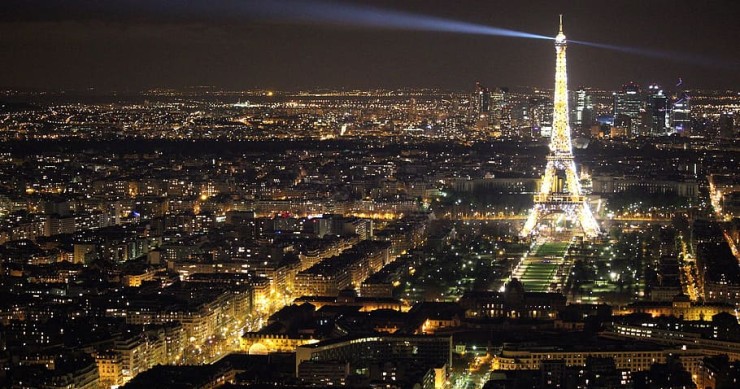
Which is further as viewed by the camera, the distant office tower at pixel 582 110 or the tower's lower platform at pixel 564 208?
the distant office tower at pixel 582 110

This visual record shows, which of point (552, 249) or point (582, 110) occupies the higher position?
point (582, 110)

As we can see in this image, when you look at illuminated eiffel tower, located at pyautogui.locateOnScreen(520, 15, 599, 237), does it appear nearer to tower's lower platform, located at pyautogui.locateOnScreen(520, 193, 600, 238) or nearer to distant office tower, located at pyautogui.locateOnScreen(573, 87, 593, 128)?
tower's lower platform, located at pyautogui.locateOnScreen(520, 193, 600, 238)

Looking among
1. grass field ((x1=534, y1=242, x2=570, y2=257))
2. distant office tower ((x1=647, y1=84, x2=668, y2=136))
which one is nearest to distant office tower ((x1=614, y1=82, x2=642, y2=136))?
distant office tower ((x1=647, y1=84, x2=668, y2=136))

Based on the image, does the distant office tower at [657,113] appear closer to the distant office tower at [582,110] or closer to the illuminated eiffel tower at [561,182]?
the distant office tower at [582,110]

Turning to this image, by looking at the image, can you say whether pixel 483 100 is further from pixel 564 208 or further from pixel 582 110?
pixel 564 208

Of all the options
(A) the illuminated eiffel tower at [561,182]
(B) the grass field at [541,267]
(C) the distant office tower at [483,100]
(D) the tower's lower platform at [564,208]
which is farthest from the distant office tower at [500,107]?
(B) the grass field at [541,267]

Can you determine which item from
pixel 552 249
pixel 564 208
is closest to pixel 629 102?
pixel 564 208
